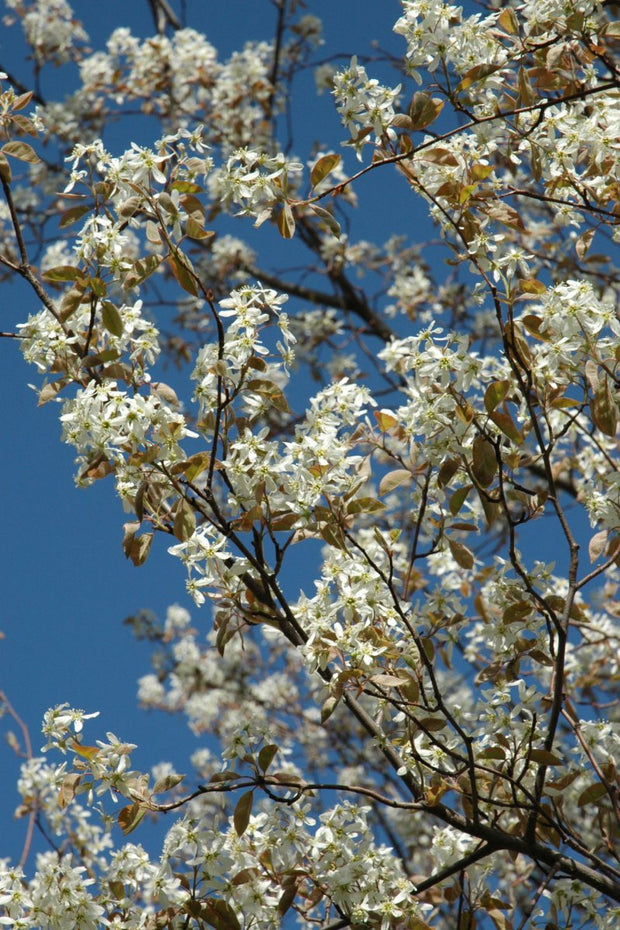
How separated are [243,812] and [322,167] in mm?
1639

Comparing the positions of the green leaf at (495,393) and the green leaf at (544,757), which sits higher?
the green leaf at (495,393)

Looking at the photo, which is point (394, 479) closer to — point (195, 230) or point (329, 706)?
point (329, 706)

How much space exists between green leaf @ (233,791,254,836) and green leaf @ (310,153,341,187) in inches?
61.4

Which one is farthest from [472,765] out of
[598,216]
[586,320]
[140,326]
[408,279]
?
[408,279]

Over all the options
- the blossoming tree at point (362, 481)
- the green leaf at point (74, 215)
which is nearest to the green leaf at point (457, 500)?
the blossoming tree at point (362, 481)

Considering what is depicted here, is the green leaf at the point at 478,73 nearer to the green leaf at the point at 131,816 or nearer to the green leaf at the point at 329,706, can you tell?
the green leaf at the point at 329,706

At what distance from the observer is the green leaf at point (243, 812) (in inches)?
94.7

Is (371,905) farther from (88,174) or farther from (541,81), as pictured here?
(541,81)

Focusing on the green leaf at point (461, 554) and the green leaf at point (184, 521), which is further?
the green leaf at point (461, 554)

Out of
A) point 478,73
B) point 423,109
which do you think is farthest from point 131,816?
point 478,73

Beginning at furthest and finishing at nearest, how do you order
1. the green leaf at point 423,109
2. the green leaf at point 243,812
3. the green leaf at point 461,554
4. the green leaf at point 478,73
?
the green leaf at point 461,554, the green leaf at point 478,73, the green leaf at point 423,109, the green leaf at point 243,812

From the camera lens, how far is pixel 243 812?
2422mm

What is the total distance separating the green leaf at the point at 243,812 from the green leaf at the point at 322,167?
5.12 ft

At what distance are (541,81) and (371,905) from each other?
227 centimetres
